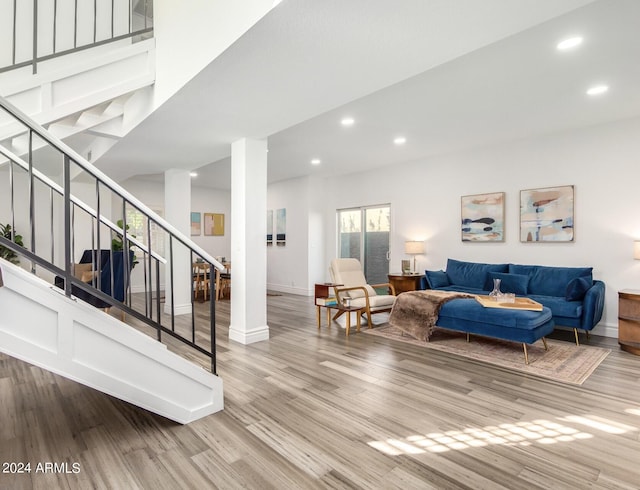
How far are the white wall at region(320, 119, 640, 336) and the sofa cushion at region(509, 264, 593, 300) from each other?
29cm

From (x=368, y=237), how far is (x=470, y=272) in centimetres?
267

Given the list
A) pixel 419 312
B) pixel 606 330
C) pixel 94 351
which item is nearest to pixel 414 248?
pixel 419 312

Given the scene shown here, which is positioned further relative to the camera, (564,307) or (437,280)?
(437,280)

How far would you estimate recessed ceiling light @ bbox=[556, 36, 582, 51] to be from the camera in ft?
9.09

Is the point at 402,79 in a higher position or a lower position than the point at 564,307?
higher

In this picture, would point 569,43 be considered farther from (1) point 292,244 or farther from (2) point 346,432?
(1) point 292,244

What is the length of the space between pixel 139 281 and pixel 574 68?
883cm

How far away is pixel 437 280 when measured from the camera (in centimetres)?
567

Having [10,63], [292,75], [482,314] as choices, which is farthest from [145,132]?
[482,314]

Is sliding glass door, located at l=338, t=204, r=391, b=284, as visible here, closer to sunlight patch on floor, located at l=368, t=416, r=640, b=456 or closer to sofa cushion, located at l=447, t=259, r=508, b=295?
sofa cushion, located at l=447, t=259, r=508, b=295

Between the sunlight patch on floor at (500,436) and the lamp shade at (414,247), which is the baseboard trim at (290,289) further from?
the sunlight patch on floor at (500,436)

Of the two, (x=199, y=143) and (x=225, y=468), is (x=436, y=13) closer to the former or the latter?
(x=225, y=468)

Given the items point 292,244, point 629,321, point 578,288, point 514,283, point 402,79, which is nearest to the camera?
point 402,79

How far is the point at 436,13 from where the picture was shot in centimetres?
196
